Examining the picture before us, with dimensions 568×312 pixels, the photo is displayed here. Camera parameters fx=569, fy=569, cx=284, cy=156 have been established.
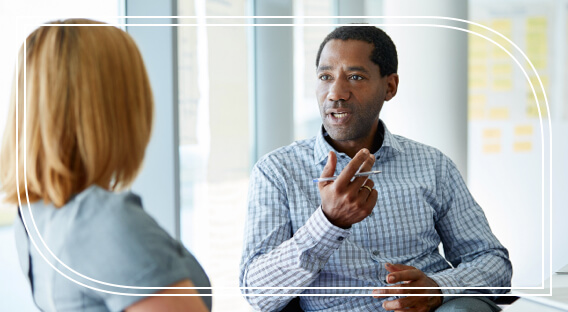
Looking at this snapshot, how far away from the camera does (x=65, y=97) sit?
597 millimetres

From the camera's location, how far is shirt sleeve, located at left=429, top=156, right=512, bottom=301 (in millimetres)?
882

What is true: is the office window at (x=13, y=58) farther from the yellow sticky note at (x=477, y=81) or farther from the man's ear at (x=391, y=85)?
the yellow sticky note at (x=477, y=81)

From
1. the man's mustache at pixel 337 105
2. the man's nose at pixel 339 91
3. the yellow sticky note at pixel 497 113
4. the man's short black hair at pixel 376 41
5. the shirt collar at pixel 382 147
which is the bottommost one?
the shirt collar at pixel 382 147

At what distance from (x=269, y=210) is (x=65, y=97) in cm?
41

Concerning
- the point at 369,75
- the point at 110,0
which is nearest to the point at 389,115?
the point at 369,75

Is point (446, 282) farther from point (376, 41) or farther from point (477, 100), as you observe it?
point (376, 41)

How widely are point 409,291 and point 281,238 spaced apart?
22cm

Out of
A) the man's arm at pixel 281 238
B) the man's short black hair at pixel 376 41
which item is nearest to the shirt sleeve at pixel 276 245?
the man's arm at pixel 281 238

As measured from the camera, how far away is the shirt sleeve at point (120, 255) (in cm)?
57

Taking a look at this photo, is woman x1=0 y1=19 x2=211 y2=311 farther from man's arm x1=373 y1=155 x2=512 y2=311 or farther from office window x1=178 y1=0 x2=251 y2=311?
man's arm x1=373 y1=155 x2=512 y2=311

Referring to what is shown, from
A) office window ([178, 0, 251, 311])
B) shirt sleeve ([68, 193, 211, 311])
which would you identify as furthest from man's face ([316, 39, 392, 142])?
→ shirt sleeve ([68, 193, 211, 311])

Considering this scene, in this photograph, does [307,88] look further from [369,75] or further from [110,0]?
[110,0]

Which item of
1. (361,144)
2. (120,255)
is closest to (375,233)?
(361,144)

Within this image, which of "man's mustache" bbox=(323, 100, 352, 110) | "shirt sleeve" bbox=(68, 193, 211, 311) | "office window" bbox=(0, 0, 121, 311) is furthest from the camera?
"man's mustache" bbox=(323, 100, 352, 110)
